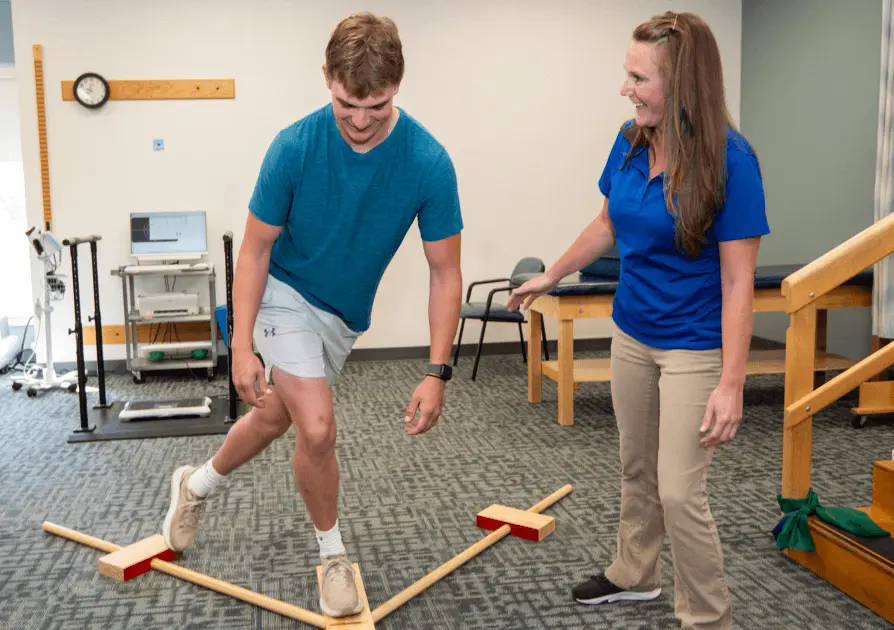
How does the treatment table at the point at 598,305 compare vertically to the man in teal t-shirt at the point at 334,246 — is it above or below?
below

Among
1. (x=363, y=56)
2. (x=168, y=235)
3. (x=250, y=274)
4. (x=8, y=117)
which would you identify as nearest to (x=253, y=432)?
(x=250, y=274)

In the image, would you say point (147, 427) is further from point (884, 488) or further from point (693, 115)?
point (693, 115)

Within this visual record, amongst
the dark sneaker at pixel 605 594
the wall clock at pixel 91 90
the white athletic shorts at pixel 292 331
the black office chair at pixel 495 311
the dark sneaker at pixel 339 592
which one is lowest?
the dark sneaker at pixel 605 594

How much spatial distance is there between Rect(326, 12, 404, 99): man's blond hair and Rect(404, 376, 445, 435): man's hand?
0.60 m

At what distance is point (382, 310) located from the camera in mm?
6008

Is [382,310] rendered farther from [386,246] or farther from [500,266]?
[386,246]

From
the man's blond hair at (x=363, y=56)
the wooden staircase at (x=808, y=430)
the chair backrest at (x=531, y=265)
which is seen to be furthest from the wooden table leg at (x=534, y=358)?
the man's blond hair at (x=363, y=56)

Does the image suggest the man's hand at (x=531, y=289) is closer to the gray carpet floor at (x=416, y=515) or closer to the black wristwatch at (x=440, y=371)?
the black wristwatch at (x=440, y=371)

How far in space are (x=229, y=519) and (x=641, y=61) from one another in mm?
1958

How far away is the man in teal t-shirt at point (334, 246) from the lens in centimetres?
165

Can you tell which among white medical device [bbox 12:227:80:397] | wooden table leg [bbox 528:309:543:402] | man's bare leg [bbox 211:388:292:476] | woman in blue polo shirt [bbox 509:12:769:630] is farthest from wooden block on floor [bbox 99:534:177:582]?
white medical device [bbox 12:227:80:397]

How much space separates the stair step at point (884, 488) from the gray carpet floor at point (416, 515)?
0.33m

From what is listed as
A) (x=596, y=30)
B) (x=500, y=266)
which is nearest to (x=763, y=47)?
(x=596, y=30)

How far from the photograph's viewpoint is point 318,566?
228 centimetres
